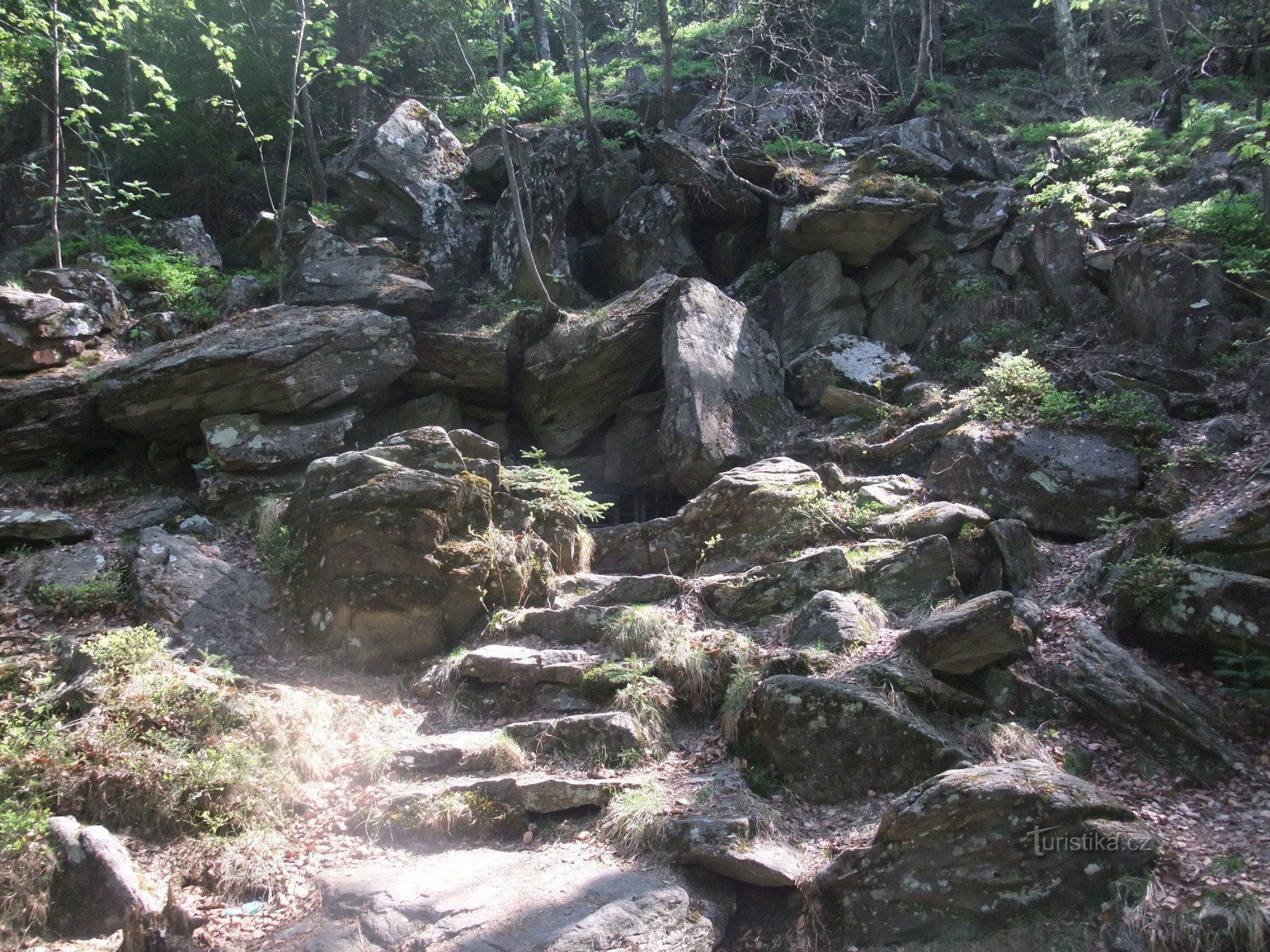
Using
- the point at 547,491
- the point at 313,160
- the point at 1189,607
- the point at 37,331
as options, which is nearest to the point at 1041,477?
the point at 1189,607

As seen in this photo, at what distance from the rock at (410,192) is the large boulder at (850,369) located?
6.59 meters

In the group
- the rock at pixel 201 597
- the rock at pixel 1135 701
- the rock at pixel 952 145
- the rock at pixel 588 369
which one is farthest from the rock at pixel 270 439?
the rock at pixel 952 145

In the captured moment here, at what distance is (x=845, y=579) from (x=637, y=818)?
3.58 m

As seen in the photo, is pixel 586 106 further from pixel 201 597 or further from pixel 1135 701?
pixel 1135 701

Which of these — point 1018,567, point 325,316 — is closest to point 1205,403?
point 1018,567

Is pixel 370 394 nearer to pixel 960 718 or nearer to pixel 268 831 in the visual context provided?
pixel 268 831

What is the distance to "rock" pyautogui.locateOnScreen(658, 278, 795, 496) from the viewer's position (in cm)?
1089

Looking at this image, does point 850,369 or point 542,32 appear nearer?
point 850,369

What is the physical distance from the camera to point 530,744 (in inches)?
262

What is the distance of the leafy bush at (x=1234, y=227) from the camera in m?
10.2

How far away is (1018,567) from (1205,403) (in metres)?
3.82

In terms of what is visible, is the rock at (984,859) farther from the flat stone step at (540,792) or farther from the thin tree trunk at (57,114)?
the thin tree trunk at (57,114)

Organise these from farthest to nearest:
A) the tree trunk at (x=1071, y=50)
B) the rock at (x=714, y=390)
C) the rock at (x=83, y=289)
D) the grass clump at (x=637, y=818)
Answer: the tree trunk at (x=1071, y=50) < the rock at (x=83, y=289) < the rock at (x=714, y=390) < the grass clump at (x=637, y=818)

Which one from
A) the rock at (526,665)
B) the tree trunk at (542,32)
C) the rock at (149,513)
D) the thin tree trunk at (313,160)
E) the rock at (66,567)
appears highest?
the tree trunk at (542,32)
